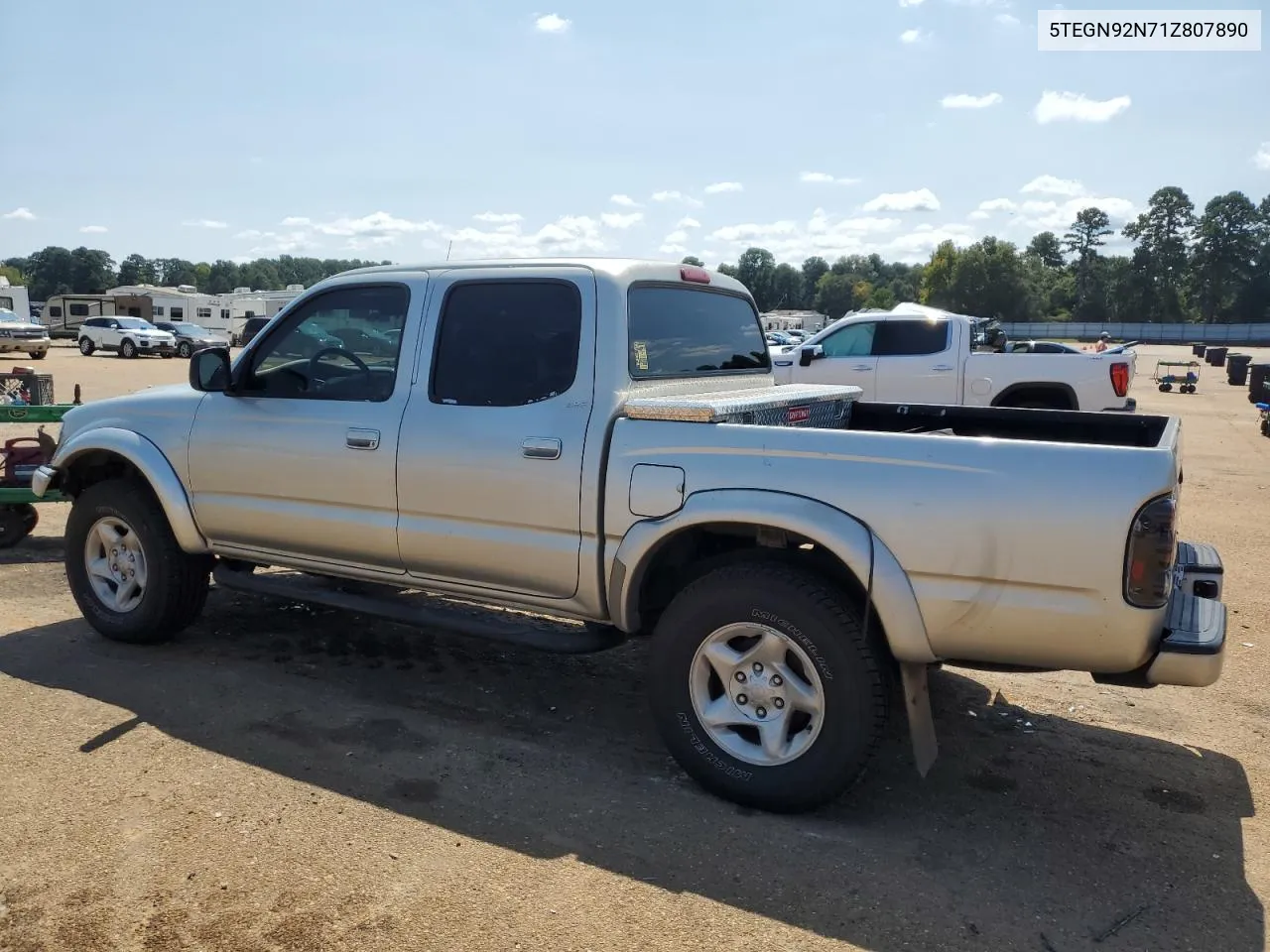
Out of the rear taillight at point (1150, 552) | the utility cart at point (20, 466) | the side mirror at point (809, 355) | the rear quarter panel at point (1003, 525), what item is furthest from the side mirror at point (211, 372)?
the side mirror at point (809, 355)

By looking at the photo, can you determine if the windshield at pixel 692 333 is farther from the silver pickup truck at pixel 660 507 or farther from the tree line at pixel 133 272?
the tree line at pixel 133 272

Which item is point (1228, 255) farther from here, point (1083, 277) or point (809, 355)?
point (809, 355)

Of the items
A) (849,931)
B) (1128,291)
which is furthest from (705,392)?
(1128,291)

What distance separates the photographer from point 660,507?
376 centimetres

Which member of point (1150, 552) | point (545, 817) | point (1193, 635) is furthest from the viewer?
point (545, 817)

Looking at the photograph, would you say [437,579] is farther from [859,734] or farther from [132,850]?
[859,734]

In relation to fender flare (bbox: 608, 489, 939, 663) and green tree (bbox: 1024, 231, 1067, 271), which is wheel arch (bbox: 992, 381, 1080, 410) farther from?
green tree (bbox: 1024, 231, 1067, 271)

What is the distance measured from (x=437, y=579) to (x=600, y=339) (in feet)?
4.22

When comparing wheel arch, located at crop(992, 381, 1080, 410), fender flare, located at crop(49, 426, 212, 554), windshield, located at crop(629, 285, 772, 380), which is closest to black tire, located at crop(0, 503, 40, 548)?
fender flare, located at crop(49, 426, 212, 554)

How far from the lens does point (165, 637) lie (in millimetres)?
5352

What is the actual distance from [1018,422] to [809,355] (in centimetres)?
757

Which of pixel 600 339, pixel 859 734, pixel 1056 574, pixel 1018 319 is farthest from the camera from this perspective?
pixel 1018 319

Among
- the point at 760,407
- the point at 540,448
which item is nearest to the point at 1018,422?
the point at 760,407

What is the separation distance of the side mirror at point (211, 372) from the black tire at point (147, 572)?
77 centimetres
